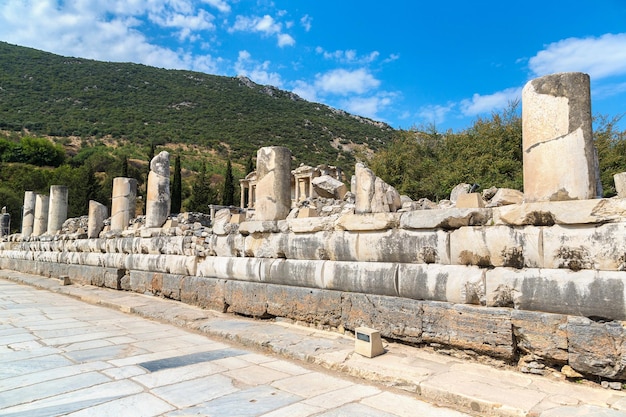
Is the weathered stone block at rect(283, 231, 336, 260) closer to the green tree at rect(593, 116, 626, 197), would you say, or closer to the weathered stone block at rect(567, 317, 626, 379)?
the weathered stone block at rect(567, 317, 626, 379)

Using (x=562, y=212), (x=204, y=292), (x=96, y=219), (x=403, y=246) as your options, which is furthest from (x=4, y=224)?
(x=562, y=212)

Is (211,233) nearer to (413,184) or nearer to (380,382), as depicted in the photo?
(380,382)

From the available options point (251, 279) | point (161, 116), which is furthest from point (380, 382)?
point (161, 116)

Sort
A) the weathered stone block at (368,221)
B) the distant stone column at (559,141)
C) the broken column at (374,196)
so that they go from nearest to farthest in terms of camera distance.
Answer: the distant stone column at (559,141) → the weathered stone block at (368,221) → the broken column at (374,196)

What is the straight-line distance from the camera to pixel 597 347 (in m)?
3.35

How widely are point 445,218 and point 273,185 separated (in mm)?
3295

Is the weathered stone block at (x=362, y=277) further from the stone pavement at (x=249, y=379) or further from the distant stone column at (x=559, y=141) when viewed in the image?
the distant stone column at (x=559, y=141)

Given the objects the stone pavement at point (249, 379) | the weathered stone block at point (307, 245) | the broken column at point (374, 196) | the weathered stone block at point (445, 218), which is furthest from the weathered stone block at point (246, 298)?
the weathered stone block at point (445, 218)

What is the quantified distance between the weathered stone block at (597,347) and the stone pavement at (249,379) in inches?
6.1

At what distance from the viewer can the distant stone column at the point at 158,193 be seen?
1035cm

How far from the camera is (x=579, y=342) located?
3430mm

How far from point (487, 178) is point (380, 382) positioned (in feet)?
47.7

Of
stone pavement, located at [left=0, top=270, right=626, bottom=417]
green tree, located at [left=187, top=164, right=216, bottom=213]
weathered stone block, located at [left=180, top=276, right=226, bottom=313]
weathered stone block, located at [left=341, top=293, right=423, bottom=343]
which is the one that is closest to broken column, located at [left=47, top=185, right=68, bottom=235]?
weathered stone block, located at [left=180, top=276, right=226, bottom=313]

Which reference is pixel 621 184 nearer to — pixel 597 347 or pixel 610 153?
pixel 597 347
